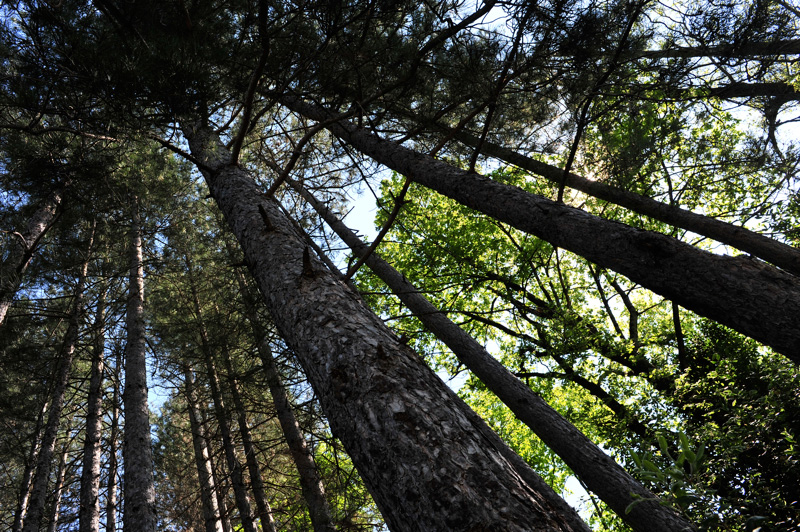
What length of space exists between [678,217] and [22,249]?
9.96 m

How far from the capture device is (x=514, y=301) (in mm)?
9594

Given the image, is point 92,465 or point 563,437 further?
point 92,465

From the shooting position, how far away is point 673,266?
2.86 metres

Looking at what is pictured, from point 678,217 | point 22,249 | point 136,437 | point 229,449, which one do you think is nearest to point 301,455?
point 136,437

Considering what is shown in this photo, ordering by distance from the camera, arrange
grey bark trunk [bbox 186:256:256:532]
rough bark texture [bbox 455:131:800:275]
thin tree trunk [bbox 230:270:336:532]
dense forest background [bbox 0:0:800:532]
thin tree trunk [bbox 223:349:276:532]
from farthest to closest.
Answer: grey bark trunk [bbox 186:256:256:532] < thin tree trunk [bbox 223:349:276:532] < thin tree trunk [bbox 230:270:336:532] < rough bark texture [bbox 455:131:800:275] < dense forest background [bbox 0:0:800:532]

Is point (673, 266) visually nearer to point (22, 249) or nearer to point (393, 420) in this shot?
point (393, 420)

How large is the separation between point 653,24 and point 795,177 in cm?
415

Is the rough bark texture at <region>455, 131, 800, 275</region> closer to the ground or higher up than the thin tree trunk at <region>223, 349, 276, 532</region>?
closer to the ground

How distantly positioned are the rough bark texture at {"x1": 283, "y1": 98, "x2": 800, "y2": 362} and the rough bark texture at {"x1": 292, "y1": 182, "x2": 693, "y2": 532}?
125 cm

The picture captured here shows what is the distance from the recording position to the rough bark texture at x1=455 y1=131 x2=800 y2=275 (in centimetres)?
410

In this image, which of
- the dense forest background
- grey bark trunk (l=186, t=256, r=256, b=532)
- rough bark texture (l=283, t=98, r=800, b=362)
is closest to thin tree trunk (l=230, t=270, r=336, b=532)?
the dense forest background

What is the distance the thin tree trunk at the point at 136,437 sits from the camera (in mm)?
5570

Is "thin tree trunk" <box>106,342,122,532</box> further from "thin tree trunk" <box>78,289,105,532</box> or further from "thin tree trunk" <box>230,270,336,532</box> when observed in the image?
"thin tree trunk" <box>230,270,336,532</box>

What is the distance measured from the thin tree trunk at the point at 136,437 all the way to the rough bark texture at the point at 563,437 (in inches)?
167
